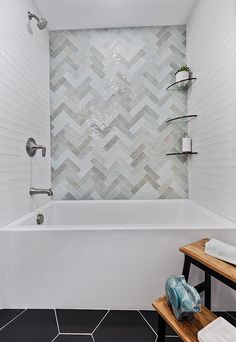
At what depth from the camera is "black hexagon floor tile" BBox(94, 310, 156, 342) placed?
3.92 ft

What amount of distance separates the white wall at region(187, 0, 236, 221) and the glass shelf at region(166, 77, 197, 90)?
7cm

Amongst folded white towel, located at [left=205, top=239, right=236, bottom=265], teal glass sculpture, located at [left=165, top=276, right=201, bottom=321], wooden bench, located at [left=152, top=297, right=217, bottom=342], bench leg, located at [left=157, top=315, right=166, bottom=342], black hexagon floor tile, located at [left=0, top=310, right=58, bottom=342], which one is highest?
folded white towel, located at [left=205, top=239, right=236, bottom=265]

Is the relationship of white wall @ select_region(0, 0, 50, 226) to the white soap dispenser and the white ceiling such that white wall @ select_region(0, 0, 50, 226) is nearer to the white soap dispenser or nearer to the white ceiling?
the white ceiling

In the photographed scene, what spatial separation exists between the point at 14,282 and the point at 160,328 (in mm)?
933

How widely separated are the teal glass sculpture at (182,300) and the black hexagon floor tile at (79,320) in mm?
570

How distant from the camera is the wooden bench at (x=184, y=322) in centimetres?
88

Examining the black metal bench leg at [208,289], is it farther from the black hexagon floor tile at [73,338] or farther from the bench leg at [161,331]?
the black hexagon floor tile at [73,338]

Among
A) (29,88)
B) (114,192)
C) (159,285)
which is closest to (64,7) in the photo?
(29,88)

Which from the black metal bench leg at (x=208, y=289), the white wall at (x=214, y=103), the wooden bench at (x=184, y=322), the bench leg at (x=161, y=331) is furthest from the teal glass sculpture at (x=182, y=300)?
the white wall at (x=214, y=103)

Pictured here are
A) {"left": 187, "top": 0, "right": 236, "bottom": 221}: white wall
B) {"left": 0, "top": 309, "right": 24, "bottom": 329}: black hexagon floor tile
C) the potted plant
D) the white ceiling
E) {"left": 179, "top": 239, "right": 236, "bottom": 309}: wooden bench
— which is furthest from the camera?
the potted plant

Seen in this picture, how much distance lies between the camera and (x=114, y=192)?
2.39m

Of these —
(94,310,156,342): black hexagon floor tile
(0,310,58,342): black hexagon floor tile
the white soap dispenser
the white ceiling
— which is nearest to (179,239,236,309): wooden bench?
(94,310,156,342): black hexagon floor tile

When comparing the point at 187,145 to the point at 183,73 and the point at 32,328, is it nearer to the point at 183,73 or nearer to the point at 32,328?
the point at 183,73

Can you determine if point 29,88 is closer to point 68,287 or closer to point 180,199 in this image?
point 68,287
